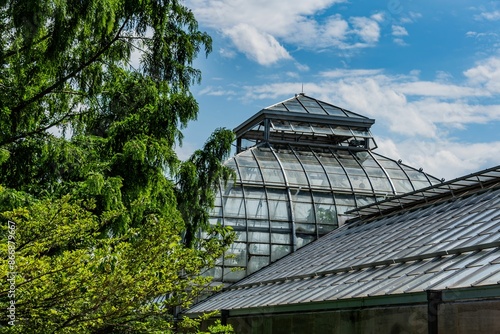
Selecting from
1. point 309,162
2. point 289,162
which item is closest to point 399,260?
point 289,162

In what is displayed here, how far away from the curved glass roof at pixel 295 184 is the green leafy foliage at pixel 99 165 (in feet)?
28.9

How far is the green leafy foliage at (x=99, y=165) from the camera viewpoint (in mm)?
10852

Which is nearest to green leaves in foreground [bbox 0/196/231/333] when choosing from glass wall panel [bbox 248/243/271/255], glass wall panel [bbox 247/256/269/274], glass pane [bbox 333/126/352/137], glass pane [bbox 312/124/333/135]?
glass wall panel [bbox 247/256/269/274]

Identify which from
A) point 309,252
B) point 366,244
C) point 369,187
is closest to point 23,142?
point 366,244

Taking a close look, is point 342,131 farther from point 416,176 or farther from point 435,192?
point 435,192

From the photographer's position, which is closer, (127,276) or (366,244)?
(127,276)

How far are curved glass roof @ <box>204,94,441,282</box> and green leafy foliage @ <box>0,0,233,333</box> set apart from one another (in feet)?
28.9

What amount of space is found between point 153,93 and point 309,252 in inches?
430

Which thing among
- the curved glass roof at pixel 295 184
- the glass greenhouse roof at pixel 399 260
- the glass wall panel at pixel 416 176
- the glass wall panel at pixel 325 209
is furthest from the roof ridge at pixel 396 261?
the glass wall panel at pixel 416 176

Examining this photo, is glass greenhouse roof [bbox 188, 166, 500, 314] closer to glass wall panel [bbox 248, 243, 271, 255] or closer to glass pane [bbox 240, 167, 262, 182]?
glass wall panel [bbox 248, 243, 271, 255]

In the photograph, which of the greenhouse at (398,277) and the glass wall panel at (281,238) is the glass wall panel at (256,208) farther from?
the greenhouse at (398,277)

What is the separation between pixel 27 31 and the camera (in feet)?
38.8

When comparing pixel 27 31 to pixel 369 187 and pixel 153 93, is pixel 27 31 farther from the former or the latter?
pixel 369 187

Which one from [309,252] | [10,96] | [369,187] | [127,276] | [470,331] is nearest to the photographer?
[127,276]
